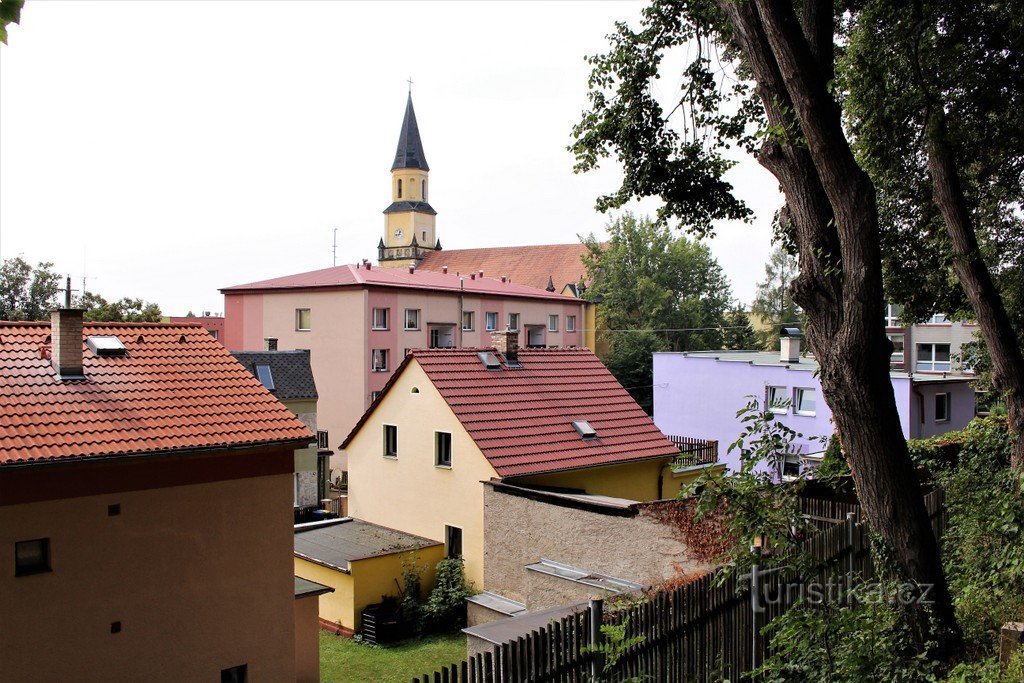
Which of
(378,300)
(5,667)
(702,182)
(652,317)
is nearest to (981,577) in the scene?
(702,182)

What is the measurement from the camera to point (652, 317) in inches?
2496

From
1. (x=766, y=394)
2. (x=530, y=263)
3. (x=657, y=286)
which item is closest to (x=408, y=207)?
(x=530, y=263)

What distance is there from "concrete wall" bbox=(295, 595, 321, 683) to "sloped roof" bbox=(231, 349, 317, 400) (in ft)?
57.2

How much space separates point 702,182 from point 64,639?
33.0 feet

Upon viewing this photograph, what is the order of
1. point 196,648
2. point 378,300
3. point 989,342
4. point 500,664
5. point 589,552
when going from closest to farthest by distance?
point 500,664 < point 989,342 < point 196,648 < point 589,552 < point 378,300

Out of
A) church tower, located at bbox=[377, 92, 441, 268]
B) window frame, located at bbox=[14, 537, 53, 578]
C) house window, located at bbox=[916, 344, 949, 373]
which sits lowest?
window frame, located at bbox=[14, 537, 53, 578]

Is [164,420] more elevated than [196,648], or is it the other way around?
[164,420]

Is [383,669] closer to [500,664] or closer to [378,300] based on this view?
[500,664]

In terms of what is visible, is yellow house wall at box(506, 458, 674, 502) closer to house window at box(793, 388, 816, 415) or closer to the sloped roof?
house window at box(793, 388, 816, 415)

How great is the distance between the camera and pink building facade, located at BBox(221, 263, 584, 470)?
41.3m

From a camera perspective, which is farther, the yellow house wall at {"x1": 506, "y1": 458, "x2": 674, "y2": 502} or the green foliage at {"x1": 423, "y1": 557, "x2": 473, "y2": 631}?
the yellow house wall at {"x1": 506, "y1": 458, "x2": 674, "y2": 502}

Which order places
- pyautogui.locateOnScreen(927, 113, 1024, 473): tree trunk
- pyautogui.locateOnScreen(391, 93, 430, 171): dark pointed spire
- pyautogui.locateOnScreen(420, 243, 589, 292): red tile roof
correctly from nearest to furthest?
pyautogui.locateOnScreen(927, 113, 1024, 473): tree trunk
pyautogui.locateOnScreen(420, 243, 589, 292): red tile roof
pyautogui.locateOnScreen(391, 93, 430, 171): dark pointed spire

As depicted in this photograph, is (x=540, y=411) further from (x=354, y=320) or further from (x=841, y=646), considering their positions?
(x=354, y=320)

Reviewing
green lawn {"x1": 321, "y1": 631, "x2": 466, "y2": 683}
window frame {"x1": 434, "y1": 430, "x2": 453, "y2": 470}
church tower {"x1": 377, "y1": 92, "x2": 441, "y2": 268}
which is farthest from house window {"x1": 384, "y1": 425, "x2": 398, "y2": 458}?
church tower {"x1": 377, "y1": 92, "x2": 441, "y2": 268}
